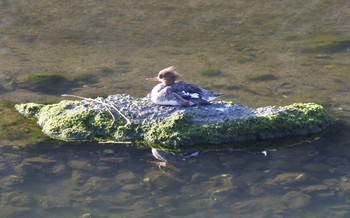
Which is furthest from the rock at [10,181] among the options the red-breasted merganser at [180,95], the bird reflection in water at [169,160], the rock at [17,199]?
the red-breasted merganser at [180,95]

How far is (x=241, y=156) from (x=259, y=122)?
0.50 m

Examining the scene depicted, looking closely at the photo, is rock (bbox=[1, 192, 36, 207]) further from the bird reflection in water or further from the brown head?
the brown head

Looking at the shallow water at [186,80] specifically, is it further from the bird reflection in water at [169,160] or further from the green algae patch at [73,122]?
the green algae patch at [73,122]

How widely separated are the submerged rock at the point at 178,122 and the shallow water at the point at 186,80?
182 mm

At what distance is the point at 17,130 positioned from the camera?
863 cm

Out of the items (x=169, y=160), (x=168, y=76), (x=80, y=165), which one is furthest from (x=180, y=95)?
(x=80, y=165)

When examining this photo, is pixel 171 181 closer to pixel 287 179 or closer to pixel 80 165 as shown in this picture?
pixel 80 165

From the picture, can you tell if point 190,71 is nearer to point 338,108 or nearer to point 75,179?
point 338,108

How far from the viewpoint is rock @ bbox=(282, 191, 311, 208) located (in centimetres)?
702

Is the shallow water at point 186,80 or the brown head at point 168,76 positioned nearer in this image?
the shallow water at point 186,80

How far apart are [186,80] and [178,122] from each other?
2076 mm

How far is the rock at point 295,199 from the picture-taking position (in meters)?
7.02

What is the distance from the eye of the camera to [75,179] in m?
7.59

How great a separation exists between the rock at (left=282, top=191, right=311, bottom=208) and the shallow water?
0.02m
